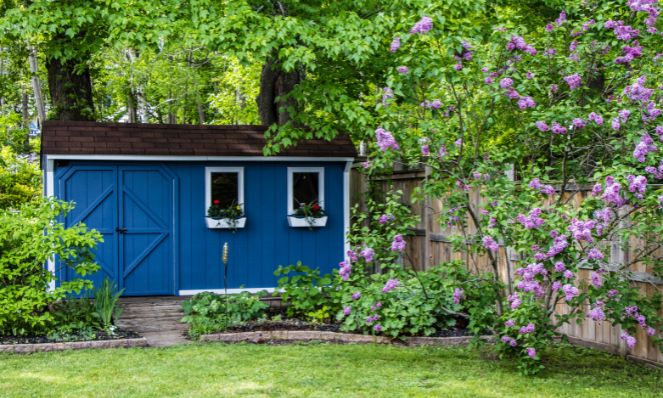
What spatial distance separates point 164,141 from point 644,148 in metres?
6.72

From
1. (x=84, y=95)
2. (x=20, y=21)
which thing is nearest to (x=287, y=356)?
(x=20, y=21)

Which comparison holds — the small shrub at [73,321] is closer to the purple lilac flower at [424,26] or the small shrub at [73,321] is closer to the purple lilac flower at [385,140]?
the purple lilac flower at [385,140]

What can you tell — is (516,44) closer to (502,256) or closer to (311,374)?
(502,256)

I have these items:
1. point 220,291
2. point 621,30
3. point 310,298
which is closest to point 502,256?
point 310,298

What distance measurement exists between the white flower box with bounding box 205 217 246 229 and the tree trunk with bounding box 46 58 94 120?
12.0 ft

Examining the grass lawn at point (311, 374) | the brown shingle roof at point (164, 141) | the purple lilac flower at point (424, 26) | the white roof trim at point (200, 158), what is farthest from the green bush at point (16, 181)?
the purple lilac flower at point (424, 26)

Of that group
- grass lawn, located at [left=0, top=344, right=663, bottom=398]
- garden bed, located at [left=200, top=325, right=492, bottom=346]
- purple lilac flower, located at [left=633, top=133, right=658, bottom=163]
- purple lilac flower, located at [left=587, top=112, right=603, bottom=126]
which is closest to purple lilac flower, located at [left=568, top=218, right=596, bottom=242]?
purple lilac flower, located at [left=633, top=133, right=658, bottom=163]

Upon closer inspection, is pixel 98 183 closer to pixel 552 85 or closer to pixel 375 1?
pixel 375 1

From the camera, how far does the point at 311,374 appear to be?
6484 mm

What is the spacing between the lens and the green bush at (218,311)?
850cm

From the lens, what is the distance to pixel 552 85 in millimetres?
6867

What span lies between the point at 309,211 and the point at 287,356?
4075 mm

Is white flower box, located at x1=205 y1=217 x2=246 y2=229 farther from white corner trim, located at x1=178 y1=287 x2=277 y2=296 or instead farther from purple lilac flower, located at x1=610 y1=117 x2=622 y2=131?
purple lilac flower, located at x1=610 y1=117 x2=622 y2=131

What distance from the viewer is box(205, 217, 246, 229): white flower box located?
35.6 ft
